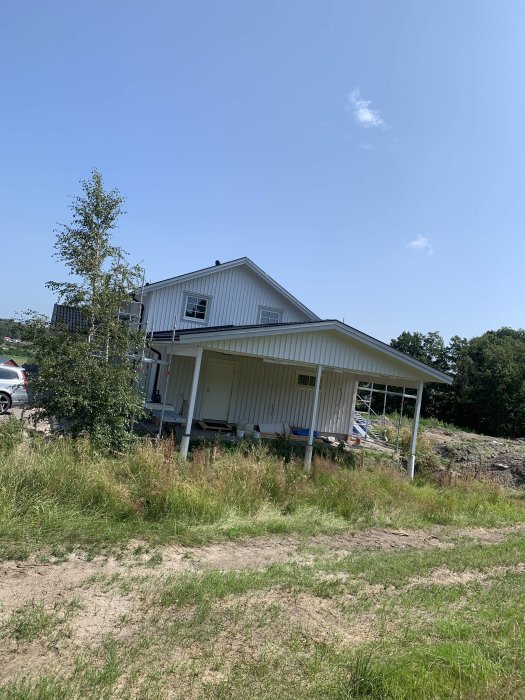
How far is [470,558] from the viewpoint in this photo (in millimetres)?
6953

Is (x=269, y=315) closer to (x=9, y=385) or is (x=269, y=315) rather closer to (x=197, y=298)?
(x=197, y=298)

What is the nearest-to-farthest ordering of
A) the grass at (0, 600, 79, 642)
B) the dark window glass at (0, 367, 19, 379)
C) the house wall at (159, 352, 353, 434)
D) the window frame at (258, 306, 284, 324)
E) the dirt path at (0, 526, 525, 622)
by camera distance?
1. the grass at (0, 600, 79, 642)
2. the dirt path at (0, 526, 525, 622)
3. the house wall at (159, 352, 353, 434)
4. the dark window glass at (0, 367, 19, 379)
5. the window frame at (258, 306, 284, 324)

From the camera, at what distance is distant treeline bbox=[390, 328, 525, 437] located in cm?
4069

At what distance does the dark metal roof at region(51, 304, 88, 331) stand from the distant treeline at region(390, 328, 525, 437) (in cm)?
3839

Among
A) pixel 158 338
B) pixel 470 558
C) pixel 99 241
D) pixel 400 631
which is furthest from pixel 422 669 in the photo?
pixel 158 338

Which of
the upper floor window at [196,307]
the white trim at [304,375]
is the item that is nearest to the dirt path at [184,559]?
the white trim at [304,375]

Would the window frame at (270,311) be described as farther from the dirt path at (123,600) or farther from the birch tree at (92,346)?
the dirt path at (123,600)

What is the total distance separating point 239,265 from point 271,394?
5.01 meters

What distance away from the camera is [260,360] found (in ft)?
58.7

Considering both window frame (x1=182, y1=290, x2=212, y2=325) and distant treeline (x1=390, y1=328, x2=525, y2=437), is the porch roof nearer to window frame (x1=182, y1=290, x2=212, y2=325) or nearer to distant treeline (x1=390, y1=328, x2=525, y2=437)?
window frame (x1=182, y1=290, x2=212, y2=325)

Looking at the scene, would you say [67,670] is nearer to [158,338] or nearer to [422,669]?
[422,669]

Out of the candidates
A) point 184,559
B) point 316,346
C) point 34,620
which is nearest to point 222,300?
point 316,346

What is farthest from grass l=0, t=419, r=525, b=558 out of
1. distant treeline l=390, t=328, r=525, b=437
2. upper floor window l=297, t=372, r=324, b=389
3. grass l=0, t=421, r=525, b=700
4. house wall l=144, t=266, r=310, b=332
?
distant treeline l=390, t=328, r=525, b=437

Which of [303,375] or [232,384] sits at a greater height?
[303,375]
